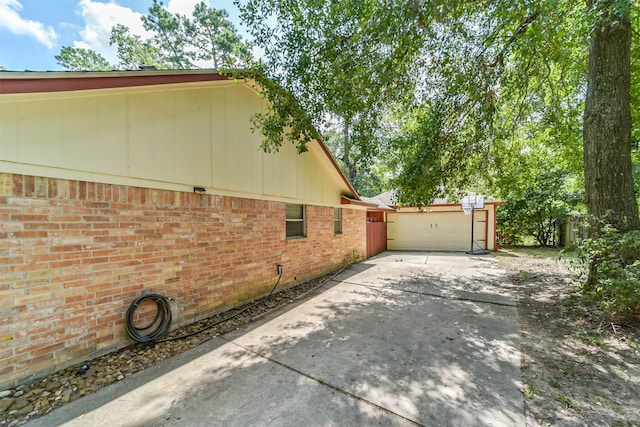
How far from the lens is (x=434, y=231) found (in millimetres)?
13938

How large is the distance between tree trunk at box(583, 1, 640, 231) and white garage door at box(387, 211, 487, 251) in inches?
369

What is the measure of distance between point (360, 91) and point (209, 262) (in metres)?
3.98

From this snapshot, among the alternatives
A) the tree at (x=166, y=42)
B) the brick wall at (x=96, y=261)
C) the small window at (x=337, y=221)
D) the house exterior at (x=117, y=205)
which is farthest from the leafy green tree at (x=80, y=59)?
the brick wall at (x=96, y=261)

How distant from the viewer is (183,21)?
18.5 m

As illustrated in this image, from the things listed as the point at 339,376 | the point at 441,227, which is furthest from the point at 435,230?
the point at 339,376

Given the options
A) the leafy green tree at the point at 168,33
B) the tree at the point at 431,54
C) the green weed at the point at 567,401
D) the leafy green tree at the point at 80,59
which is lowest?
the green weed at the point at 567,401

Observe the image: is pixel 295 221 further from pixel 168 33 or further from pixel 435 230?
pixel 168 33

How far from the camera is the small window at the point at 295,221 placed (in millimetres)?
6824

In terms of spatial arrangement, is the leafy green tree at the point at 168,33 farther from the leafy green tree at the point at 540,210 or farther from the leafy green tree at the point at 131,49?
the leafy green tree at the point at 540,210

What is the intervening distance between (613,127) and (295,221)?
6395 mm

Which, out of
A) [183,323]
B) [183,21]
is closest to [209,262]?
[183,323]

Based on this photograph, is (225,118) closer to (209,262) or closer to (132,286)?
(209,262)

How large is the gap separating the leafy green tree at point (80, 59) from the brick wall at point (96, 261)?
861 inches

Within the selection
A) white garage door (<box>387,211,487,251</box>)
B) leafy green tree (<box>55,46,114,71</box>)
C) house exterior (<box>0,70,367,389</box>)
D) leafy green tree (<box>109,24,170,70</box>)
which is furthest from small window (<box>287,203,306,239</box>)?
leafy green tree (<box>55,46,114,71</box>)
